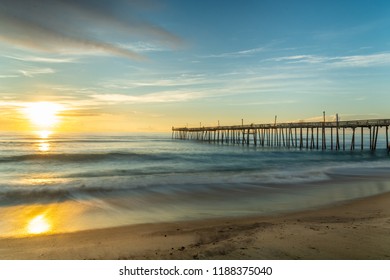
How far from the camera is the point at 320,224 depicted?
6586mm

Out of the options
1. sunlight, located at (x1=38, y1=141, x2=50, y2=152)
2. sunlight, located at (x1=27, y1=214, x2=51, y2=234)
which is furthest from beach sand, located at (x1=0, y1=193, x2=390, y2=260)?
sunlight, located at (x1=38, y1=141, x2=50, y2=152)

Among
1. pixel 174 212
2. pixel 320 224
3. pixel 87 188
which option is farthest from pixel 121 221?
pixel 87 188

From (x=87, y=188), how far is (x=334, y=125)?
30.7 metres

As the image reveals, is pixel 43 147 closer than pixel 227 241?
No

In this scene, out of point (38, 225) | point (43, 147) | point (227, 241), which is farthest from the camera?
point (43, 147)

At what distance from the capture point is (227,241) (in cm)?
546

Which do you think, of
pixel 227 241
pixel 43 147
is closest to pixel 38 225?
pixel 227 241

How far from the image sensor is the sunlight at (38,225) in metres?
6.95

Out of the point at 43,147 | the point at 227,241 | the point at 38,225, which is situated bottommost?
the point at 43,147

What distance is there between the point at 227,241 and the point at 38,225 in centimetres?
461

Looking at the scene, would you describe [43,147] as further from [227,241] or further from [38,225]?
[227,241]

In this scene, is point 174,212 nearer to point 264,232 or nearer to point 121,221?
point 121,221

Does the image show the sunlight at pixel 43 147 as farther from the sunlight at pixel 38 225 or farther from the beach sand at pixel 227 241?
the beach sand at pixel 227 241

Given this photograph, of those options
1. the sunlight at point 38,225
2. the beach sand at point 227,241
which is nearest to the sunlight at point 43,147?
the sunlight at point 38,225
